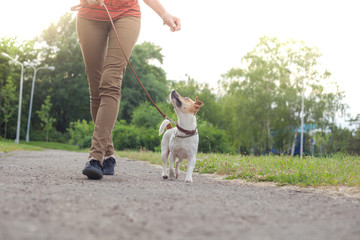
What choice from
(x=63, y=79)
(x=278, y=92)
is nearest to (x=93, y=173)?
(x=278, y=92)

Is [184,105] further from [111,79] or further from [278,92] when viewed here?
[278,92]

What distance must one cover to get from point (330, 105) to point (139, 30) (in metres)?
33.9

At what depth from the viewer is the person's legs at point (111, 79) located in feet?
13.9

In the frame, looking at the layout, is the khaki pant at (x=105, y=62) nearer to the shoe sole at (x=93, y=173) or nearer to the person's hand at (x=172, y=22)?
the shoe sole at (x=93, y=173)

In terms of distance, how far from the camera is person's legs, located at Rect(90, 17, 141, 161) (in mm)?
4250

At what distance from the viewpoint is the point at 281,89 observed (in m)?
37.0

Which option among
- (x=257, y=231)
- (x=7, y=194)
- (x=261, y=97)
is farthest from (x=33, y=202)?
(x=261, y=97)

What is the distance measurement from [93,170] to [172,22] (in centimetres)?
206

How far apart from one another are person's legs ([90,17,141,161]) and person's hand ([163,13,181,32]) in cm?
45

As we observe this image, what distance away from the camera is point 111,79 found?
4332 mm

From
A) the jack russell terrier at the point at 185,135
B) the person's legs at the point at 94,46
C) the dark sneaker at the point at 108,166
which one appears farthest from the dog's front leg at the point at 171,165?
the person's legs at the point at 94,46

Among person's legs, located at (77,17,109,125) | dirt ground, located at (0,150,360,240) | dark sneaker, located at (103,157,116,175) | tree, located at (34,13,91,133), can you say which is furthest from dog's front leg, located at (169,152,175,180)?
tree, located at (34,13,91,133)

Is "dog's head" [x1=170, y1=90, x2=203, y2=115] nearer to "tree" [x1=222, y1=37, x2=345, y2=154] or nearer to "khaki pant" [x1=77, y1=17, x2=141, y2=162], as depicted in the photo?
"khaki pant" [x1=77, y1=17, x2=141, y2=162]

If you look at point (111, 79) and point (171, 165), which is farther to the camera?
point (171, 165)
